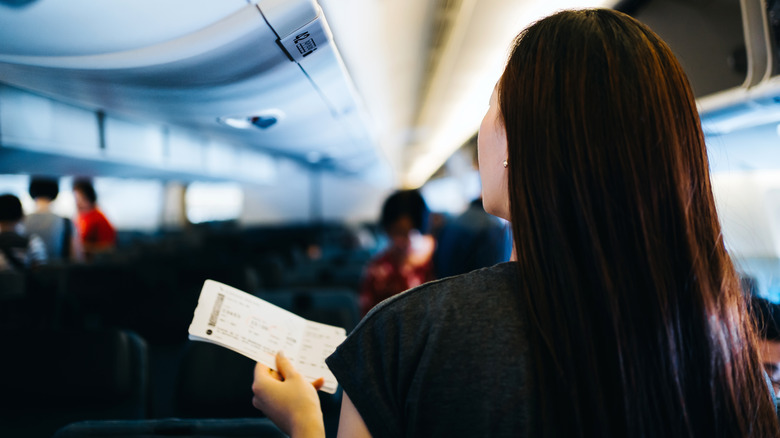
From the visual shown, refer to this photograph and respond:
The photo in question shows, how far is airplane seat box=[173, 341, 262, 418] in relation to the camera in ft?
5.36

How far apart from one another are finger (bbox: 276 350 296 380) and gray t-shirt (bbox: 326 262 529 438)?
321mm

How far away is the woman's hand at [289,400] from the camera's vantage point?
854 millimetres

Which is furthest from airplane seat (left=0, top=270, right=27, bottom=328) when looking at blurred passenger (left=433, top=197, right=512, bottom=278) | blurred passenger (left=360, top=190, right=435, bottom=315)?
blurred passenger (left=433, top=197, right=512, bottom=278)

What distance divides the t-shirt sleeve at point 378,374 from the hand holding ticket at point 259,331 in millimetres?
311

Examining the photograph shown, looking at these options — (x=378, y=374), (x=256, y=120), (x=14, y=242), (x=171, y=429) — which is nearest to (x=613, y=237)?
(x=378, y=374)

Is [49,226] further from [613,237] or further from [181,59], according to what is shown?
[613,237]

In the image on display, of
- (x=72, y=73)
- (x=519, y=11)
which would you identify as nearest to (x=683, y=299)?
(x=72, y=73)

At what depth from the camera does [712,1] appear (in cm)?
190

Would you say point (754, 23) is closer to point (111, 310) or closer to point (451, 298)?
point (451, 298)

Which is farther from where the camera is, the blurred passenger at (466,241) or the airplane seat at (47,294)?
the airplane seat at (47,294)

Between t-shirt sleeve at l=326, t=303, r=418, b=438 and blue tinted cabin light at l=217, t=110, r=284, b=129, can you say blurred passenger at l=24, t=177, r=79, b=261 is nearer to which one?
blue tinted cabin light at l=217, t=110, r=284, b=129

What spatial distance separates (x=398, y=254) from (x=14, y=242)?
3.18 meters

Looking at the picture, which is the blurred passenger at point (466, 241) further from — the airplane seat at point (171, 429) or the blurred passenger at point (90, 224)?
the blurred passenger at point (90, 224)

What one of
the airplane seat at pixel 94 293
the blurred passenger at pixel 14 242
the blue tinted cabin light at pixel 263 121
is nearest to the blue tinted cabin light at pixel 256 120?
the blue tinted cabin light at pixel 263 121
